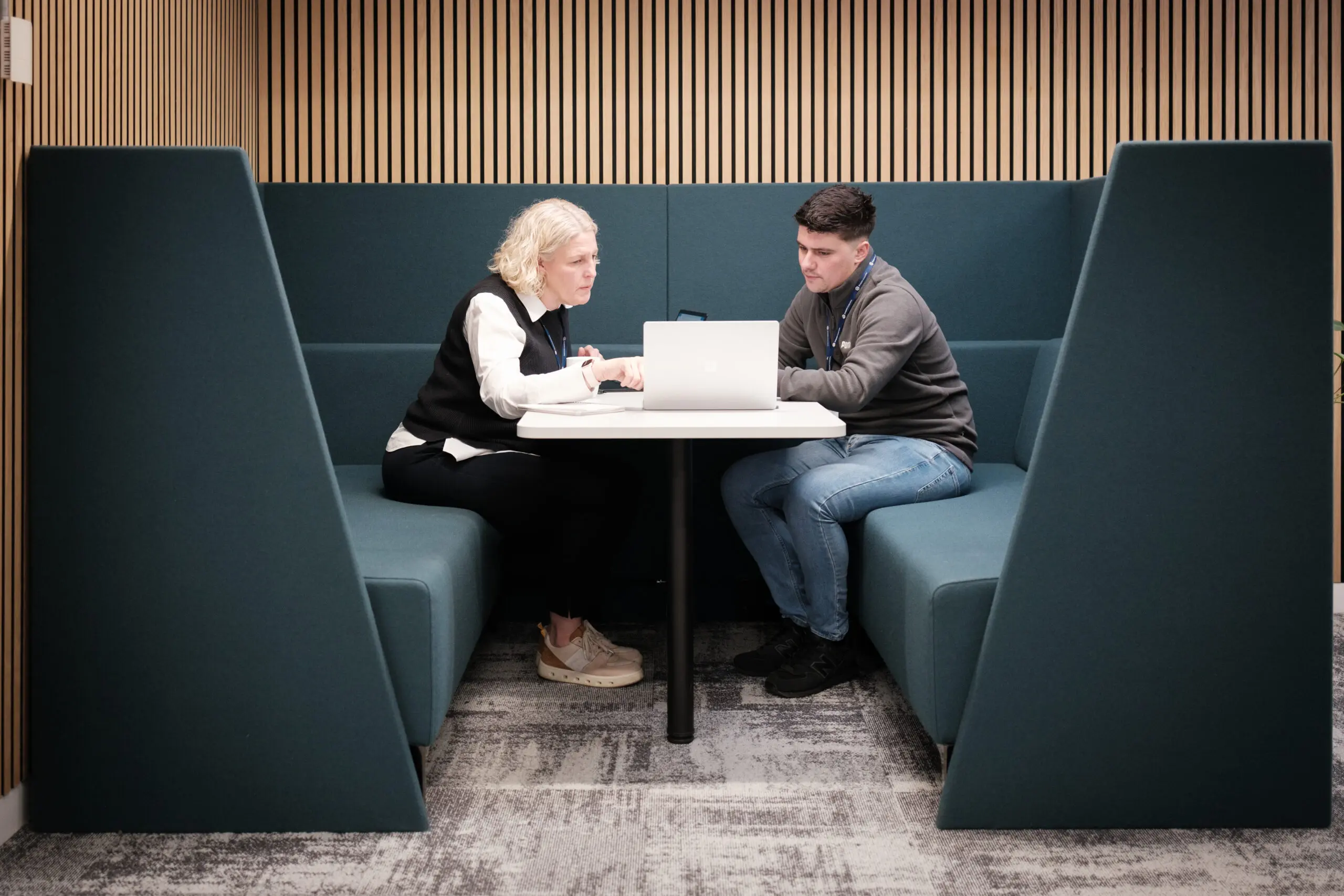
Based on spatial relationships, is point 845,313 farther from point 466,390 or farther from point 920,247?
point 466,390

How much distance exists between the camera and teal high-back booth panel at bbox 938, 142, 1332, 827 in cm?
219

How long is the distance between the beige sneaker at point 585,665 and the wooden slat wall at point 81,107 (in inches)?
52.3

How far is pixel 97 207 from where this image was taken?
2201 millimetres

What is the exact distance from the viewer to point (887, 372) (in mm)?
3143

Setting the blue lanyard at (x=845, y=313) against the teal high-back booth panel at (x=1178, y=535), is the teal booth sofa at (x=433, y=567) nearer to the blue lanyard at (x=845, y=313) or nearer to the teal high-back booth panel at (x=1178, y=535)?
the teal high-back booth panel at (x=1178, y=535)

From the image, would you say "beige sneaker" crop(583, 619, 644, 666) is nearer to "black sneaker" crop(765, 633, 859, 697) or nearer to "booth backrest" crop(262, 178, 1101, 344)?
"black sneaker" crop(765, 633, 859, 697)

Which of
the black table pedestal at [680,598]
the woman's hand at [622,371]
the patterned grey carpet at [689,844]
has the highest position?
the woman's hand at [622,371]

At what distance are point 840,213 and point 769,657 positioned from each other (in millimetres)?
1220

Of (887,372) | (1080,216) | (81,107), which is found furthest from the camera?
(1080,216)

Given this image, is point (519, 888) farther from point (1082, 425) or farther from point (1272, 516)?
point (1272, 516)

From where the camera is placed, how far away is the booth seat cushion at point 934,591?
2342mm

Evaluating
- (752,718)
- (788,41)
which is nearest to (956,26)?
(788,41)

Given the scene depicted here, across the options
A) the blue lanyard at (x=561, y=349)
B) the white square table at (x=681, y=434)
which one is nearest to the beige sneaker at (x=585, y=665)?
the white square table at (x=681, y=434)

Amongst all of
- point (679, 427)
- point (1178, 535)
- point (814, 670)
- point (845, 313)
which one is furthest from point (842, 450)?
point (1178, 535)
